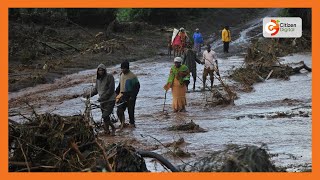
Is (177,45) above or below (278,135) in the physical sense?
Result: above

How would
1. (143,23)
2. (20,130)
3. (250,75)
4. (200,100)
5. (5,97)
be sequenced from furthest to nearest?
(143,23), (250,75), (200,100), (20,130), (5,97)

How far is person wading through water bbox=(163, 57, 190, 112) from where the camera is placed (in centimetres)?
1492

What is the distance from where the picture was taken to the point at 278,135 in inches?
484

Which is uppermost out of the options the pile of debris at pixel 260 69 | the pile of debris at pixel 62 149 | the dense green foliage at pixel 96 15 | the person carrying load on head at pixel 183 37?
the dense green foliage at pixel 96 15

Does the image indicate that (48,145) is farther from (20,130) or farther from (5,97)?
(5,97)

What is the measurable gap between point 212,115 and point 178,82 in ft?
3.73

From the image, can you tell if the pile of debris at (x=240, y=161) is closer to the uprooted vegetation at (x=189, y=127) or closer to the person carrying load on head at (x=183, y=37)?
the uprooted vegetation at (x=189, y=127)

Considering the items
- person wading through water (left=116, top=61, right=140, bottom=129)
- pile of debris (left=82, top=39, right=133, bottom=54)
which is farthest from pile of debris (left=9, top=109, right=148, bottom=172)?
pile of debris (left=82, top=39, right=133, bottom=54)

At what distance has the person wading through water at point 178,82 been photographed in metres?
14.9

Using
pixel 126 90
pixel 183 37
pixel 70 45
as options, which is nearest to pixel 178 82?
pixel 126 90

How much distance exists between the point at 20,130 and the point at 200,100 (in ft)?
32.3

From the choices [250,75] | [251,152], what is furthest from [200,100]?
[251,152]

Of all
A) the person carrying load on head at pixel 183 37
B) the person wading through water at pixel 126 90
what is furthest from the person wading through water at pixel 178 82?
the person carrying load on head at pixel 183 37

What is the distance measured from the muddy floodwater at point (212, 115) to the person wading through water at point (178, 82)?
0.85 ft
